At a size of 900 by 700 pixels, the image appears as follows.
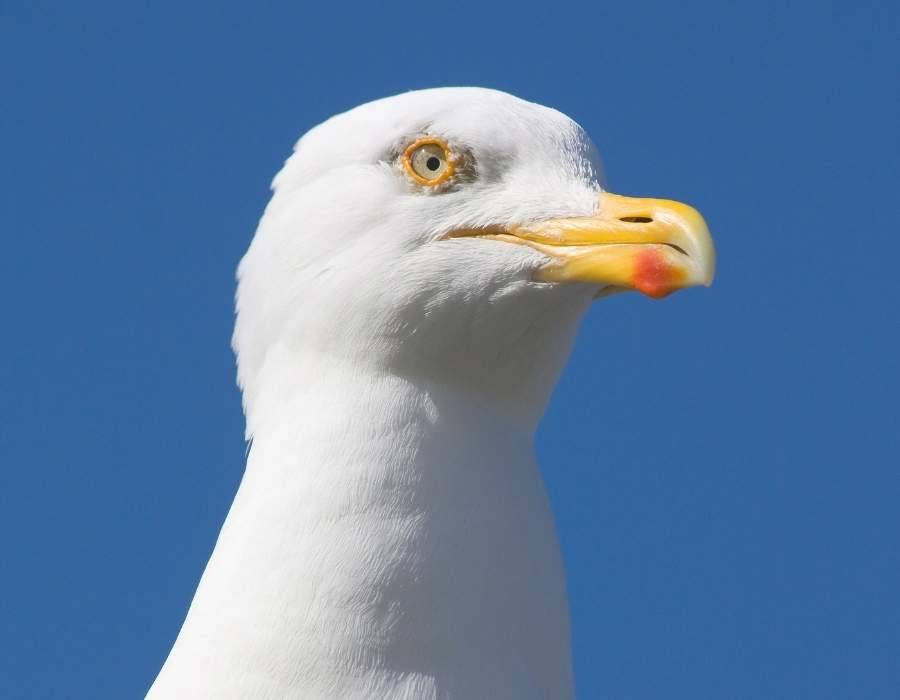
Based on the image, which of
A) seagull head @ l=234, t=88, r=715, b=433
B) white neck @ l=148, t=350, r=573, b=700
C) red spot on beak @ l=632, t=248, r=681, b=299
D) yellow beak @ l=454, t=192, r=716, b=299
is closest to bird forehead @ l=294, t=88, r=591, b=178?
seagull head @ l=234, t=88, r=715, b=433

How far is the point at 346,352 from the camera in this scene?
7.27 meters

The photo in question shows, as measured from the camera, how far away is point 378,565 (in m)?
6.79

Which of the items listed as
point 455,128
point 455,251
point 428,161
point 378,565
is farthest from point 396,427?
point 455,128

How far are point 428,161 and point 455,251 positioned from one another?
442mm

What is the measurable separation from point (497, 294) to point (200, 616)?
5.37 feet

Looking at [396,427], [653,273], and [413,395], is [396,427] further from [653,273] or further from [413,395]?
[653,273]

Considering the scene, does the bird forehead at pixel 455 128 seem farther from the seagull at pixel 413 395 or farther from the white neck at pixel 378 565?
the white neck at pixel 378 565

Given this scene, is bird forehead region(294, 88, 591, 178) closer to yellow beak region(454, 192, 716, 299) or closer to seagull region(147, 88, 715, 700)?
seagull region(147, 88, 715, 700)

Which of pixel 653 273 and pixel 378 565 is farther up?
pixel 653 273

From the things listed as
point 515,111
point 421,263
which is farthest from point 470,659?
point 515,111

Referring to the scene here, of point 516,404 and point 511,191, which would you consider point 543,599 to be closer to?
point 516,404

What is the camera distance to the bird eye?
744 cm

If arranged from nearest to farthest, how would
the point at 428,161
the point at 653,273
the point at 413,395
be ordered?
the point at 653,273 < the point at 413,395 < the point at 428,161

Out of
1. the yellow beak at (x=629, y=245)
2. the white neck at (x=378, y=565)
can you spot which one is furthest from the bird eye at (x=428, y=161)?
the white neck at (x=378, y=565)
